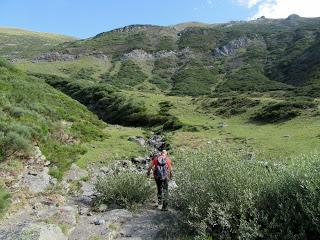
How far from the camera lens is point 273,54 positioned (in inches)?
6083

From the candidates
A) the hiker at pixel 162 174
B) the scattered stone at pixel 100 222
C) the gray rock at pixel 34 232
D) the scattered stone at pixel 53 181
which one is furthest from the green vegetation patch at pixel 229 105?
the gray rock at pixel 34 232

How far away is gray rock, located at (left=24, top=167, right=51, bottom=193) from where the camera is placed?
18078 mm

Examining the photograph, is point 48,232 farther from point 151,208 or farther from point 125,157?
point 125,157

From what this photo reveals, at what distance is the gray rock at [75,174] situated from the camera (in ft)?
69.9

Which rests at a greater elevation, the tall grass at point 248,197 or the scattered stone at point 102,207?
the tall grass at point 248,197

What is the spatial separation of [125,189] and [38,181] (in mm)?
4142

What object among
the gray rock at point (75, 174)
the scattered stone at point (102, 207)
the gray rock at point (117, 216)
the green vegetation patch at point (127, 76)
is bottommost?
the green vegetation patch at point (127, 76)

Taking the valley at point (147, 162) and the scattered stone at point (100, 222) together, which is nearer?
the valley at point (147, 162)

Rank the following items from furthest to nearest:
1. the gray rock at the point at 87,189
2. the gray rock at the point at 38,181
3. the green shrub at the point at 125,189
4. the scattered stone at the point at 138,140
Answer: the scattered stone at the point at 138,140 < the gray rock at the point at 87,189 < the gray rock at the point at 38,181 < the green shrub at the point at 125,189

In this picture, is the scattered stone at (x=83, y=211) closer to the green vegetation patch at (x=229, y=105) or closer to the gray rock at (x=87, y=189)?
the gray rock at (x=87, y=189)

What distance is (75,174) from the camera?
22.1m

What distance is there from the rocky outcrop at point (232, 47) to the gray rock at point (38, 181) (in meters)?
150

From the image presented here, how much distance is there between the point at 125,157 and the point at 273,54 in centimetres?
13470

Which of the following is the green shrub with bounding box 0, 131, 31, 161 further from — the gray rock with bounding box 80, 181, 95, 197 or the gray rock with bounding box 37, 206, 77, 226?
the gray rock with bounding box 37, 206, 77, 226
